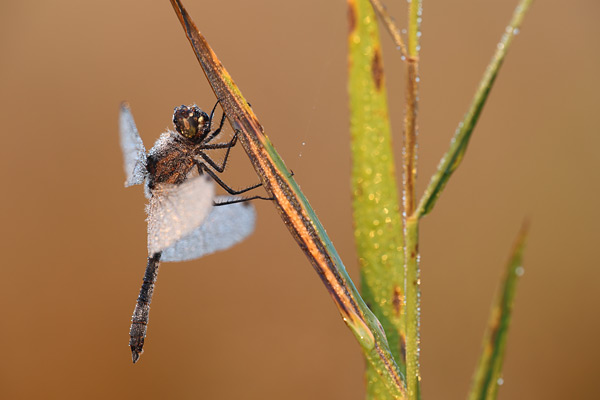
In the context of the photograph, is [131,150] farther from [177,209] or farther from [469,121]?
[469,121]

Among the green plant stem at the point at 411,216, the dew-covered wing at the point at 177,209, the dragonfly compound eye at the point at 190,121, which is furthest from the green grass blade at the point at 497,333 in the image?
the dragonfly compound eye at the point at 190,121

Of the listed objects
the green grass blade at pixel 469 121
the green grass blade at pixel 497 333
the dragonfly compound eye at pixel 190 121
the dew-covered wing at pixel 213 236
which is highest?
the green grass blade at pixel 469 121

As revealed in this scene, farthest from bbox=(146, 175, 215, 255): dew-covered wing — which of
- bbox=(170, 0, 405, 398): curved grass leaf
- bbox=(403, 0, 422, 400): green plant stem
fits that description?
bbox=(403, 0, 422, 400): green plant stem

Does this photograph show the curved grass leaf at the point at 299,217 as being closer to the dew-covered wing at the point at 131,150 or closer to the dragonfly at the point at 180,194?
the dragonfly at the point at 180,194

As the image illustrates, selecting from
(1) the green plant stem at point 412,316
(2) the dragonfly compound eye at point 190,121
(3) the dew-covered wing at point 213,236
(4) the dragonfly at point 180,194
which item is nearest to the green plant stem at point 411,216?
(1) the green plant stem at point 412,316

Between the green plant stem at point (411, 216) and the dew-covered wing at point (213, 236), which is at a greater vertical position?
the green plant stem at point (411, 216)

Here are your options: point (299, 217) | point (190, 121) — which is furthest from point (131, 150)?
point (299, 217)

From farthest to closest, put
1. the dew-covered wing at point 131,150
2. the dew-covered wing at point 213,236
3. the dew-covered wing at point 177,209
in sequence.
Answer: the dew-covered wing at point 213,236, the dew-covered wing at point 131,150, the dew-covered wing at point 177,209

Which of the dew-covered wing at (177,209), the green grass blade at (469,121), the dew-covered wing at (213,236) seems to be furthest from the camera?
the dew-covered wing at (213,236)

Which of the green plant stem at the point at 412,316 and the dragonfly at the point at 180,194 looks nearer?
the green plant stem at the point at 412,316
